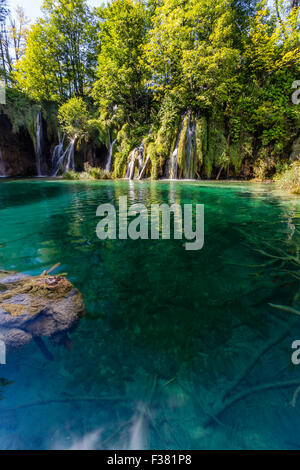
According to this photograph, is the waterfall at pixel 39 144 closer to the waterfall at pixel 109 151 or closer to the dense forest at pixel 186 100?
the dense forest at pixel 186 100

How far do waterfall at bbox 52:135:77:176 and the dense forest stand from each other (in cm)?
10

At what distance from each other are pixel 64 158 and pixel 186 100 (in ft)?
38.2

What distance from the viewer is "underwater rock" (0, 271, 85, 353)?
1.52 meters

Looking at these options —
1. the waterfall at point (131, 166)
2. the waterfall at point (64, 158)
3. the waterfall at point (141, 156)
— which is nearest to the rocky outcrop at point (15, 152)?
the waterfall at point (64, 158)

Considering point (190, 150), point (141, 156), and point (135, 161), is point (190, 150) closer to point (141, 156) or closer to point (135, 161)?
point (141, 156)

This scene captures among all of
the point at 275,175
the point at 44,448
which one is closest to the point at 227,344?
the point at 44,448

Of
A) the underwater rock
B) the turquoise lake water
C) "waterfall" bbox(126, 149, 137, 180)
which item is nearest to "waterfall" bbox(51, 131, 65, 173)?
"waterfall" bbox(126, 149, 137, 180)

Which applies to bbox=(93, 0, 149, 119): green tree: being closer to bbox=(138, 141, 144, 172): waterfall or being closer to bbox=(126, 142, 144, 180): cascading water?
bbox=(138, 141, 144, 172): waterfall

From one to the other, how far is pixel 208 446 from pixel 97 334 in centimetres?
92

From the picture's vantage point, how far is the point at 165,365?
132 centimetres

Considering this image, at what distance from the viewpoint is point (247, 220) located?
446cm

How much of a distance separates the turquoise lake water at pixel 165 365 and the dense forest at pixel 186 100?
42.9 feet

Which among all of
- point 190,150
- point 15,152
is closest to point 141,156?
point 190,150
